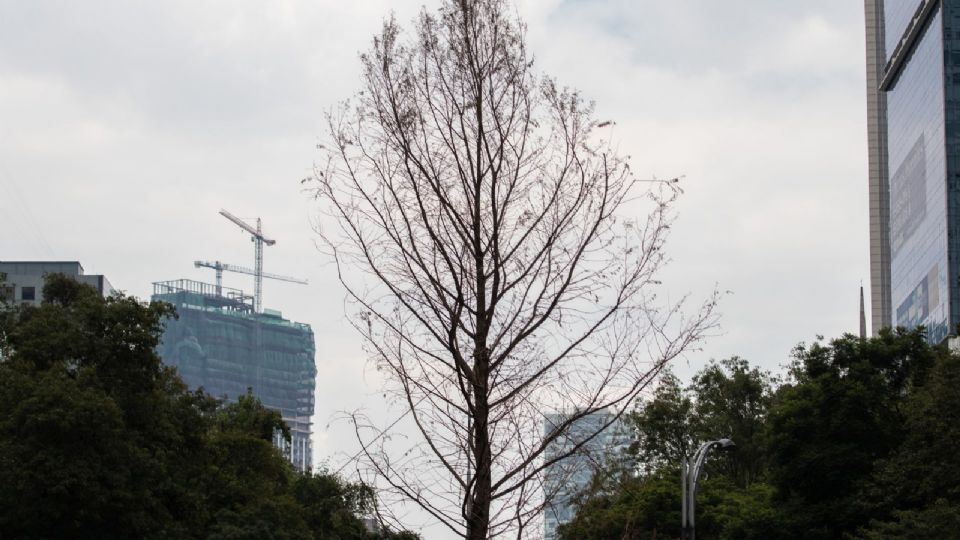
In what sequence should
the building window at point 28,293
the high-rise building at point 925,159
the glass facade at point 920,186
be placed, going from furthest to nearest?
the building window at point 28,293, the glass facade at point 920,186, the high-rise building at point 925,159

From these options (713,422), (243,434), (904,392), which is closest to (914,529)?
(904,392)

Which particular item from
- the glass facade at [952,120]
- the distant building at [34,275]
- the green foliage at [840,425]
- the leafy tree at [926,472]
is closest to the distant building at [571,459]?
the leafy tree at [926,472]

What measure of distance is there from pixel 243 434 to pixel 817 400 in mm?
18509

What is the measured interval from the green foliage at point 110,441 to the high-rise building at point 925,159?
80.1 m

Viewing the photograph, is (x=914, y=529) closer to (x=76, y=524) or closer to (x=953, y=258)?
(x=76, y=524)

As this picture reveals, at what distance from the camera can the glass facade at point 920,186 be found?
125500mm

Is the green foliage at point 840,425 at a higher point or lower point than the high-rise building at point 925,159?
lower

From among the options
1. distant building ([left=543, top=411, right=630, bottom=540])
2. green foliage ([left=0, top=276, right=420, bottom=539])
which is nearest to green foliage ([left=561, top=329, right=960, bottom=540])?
green foliage ([left=0, top=276, right=420, bottom=539])

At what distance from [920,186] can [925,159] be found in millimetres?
2912

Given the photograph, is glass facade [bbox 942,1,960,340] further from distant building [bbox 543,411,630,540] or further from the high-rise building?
distant building [bbox 543,411,630,540]

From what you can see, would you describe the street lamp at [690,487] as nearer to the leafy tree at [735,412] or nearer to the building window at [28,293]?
the leafy tree at [735,412]

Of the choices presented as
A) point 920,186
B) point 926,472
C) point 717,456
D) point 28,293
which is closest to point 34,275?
point 28,293

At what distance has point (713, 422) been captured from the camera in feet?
226

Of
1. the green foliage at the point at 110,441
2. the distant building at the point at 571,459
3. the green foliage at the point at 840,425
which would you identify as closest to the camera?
the distant building at the point at 571,459
